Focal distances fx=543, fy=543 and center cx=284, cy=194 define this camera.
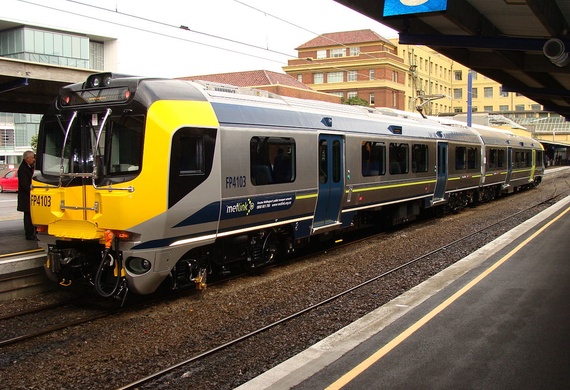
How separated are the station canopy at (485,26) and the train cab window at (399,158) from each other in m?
2.73

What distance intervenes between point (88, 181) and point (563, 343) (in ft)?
20.3

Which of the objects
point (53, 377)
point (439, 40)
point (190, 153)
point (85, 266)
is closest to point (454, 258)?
point (439, 40)

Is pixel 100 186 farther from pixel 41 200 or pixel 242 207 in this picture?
pixel 242 207

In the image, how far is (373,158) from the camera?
42.5 feet

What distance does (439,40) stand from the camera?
12711 mm

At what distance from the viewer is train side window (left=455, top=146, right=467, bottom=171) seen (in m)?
19.0

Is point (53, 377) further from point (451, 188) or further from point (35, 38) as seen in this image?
point (35, 38)

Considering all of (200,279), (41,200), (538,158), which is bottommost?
(200,279)

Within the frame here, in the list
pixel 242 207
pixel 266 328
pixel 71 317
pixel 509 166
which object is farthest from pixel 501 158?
pixel 71 317

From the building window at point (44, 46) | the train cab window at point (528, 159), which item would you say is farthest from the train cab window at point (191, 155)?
the building window at point (44, 46)

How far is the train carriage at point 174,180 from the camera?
7.27 meters

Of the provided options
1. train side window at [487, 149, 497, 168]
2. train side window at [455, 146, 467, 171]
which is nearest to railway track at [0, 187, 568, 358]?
train side window at [455, 146, 467, 171]

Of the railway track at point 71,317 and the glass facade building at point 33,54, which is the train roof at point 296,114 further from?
the glass facade building at point 33,54

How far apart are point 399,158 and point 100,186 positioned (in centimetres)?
899
